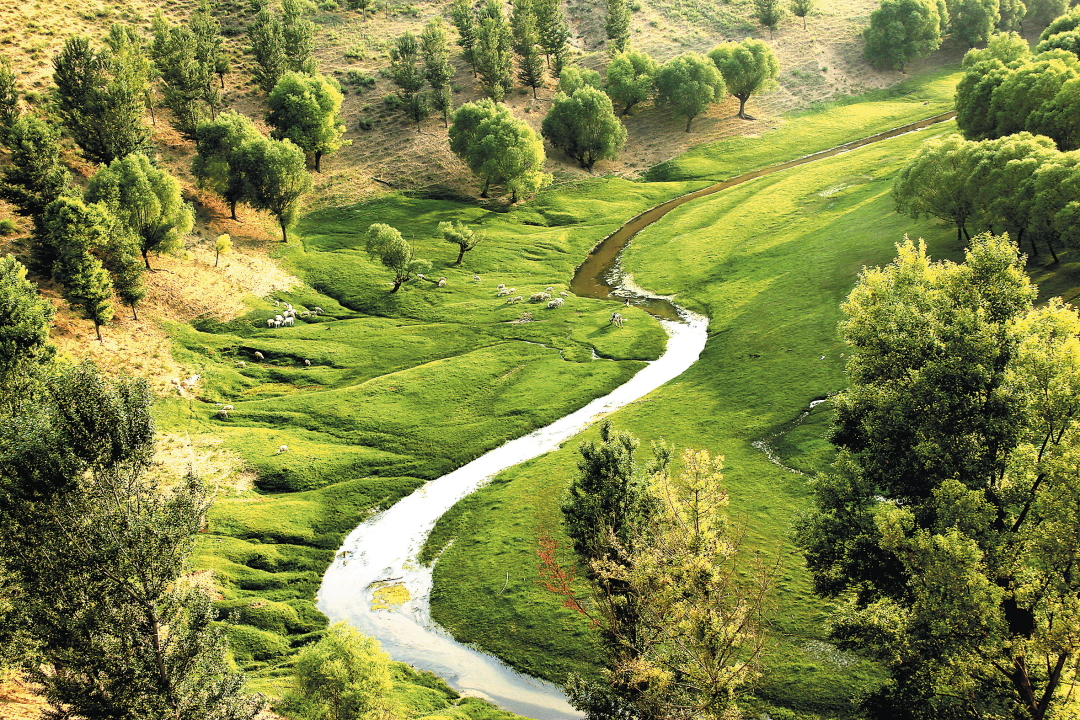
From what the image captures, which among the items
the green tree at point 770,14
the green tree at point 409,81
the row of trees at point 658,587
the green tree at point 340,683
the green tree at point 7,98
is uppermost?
the green tree at point 770,14

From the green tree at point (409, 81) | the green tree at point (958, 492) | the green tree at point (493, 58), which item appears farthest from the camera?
the green tree at point (493, 58)

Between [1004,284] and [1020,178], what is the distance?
47.6 meters

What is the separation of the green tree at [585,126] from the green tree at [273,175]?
55.2 meters

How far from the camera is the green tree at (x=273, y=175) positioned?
10856 cm

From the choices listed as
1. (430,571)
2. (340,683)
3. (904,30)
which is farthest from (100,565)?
(904,30)

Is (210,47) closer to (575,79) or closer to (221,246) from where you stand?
(221,246)

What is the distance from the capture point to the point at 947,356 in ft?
125

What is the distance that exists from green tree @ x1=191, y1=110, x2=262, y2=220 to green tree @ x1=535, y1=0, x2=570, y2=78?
81653 mm

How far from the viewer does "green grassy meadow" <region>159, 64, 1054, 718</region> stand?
54062 millimetres

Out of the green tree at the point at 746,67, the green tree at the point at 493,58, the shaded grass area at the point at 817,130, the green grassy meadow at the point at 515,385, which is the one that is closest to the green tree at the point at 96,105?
the green grassy meadow at the point at 515,385

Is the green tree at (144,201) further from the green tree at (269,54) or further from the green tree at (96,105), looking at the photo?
the green tree at (269,54)

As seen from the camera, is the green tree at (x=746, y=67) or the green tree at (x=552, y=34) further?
the green tree at (x=552, y=34)

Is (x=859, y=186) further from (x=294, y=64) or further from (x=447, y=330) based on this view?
(x=294, y=64)

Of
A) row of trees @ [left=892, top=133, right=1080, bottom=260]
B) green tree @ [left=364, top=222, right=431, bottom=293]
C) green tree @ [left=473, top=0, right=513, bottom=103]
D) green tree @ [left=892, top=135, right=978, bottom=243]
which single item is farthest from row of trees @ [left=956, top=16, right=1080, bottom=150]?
green tree @ [left=473, top=0, right=513, bottom=103]
